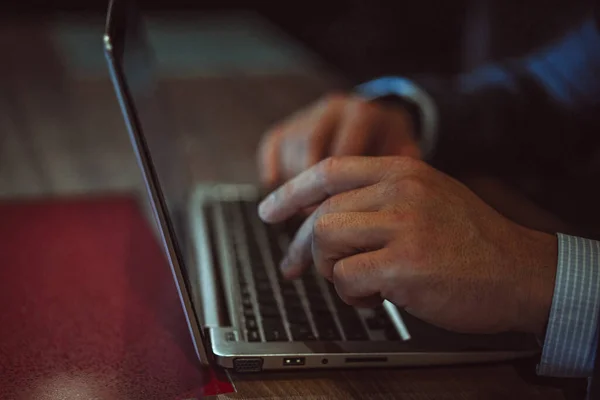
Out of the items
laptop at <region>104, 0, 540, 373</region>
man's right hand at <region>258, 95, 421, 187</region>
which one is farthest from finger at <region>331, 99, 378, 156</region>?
laptop at <region>104, 0, 540, 373</region>

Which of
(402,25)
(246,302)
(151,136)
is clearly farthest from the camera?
(402,25)

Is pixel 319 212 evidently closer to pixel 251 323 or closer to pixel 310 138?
pixel 251 323

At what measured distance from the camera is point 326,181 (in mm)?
748

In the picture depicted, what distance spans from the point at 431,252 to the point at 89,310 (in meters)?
0.35

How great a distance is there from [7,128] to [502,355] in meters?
0.88

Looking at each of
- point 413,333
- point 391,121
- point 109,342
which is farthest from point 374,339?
point 391,121

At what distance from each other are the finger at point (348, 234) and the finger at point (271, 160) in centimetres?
34

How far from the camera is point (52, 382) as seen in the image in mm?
671

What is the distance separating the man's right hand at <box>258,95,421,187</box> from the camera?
1012mm

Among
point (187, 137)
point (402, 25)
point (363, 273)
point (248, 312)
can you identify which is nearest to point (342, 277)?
point (363, 273)

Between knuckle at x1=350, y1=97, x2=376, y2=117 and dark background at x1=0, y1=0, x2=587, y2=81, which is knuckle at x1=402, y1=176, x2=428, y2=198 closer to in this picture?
knuckle at x1=350, y1=97, x2=376, y2=117

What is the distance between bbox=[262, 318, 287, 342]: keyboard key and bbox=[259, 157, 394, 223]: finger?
110 millimetres

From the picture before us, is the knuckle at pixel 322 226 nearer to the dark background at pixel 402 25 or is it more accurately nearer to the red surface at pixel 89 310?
the red surface at pixel 89 310

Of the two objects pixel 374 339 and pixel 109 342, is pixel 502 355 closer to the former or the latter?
pixel 374 339
